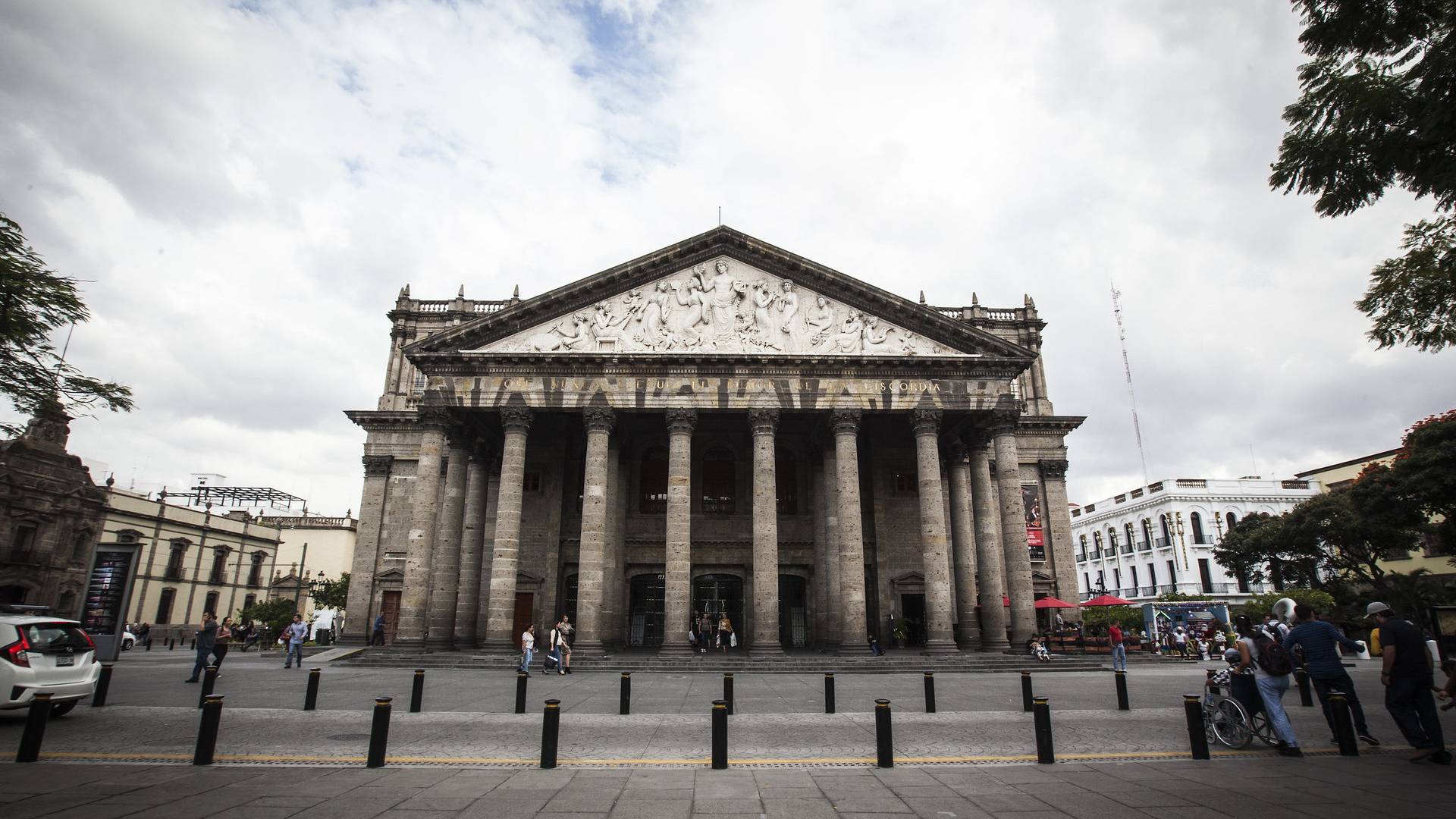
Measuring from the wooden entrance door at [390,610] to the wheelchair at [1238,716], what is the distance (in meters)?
31.0

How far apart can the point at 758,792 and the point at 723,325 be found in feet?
70.6

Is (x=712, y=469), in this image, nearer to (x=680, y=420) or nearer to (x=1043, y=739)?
(x=680, y=420)

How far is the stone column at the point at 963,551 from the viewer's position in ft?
94.2

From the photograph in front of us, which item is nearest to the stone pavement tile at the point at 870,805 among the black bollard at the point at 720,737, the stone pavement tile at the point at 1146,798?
the black bollard at the point at 720,737

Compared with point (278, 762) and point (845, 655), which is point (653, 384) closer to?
point (845, 655)

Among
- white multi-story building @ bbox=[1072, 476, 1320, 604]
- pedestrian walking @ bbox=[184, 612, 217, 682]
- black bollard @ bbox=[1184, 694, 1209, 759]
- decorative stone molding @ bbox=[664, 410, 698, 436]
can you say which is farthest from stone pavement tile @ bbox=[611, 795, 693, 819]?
white multi-story building @ bbox=[1072, 476, 1320, 604]

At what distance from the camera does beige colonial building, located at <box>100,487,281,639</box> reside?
4622cm

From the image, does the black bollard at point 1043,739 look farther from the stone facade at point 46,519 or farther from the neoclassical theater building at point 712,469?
the stone facade at point 46,519

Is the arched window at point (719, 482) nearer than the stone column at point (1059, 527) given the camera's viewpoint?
Yes

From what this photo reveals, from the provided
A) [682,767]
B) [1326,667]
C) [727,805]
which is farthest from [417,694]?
[1326,667]

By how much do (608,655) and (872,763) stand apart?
17426 millimetres

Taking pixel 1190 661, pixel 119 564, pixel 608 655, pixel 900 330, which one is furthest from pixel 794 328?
pixel 119 564

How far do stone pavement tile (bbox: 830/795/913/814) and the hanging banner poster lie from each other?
83.0ft

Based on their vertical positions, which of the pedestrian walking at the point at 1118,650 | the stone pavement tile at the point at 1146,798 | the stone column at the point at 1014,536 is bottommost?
the stone pavement tile at the point at 1146,798
